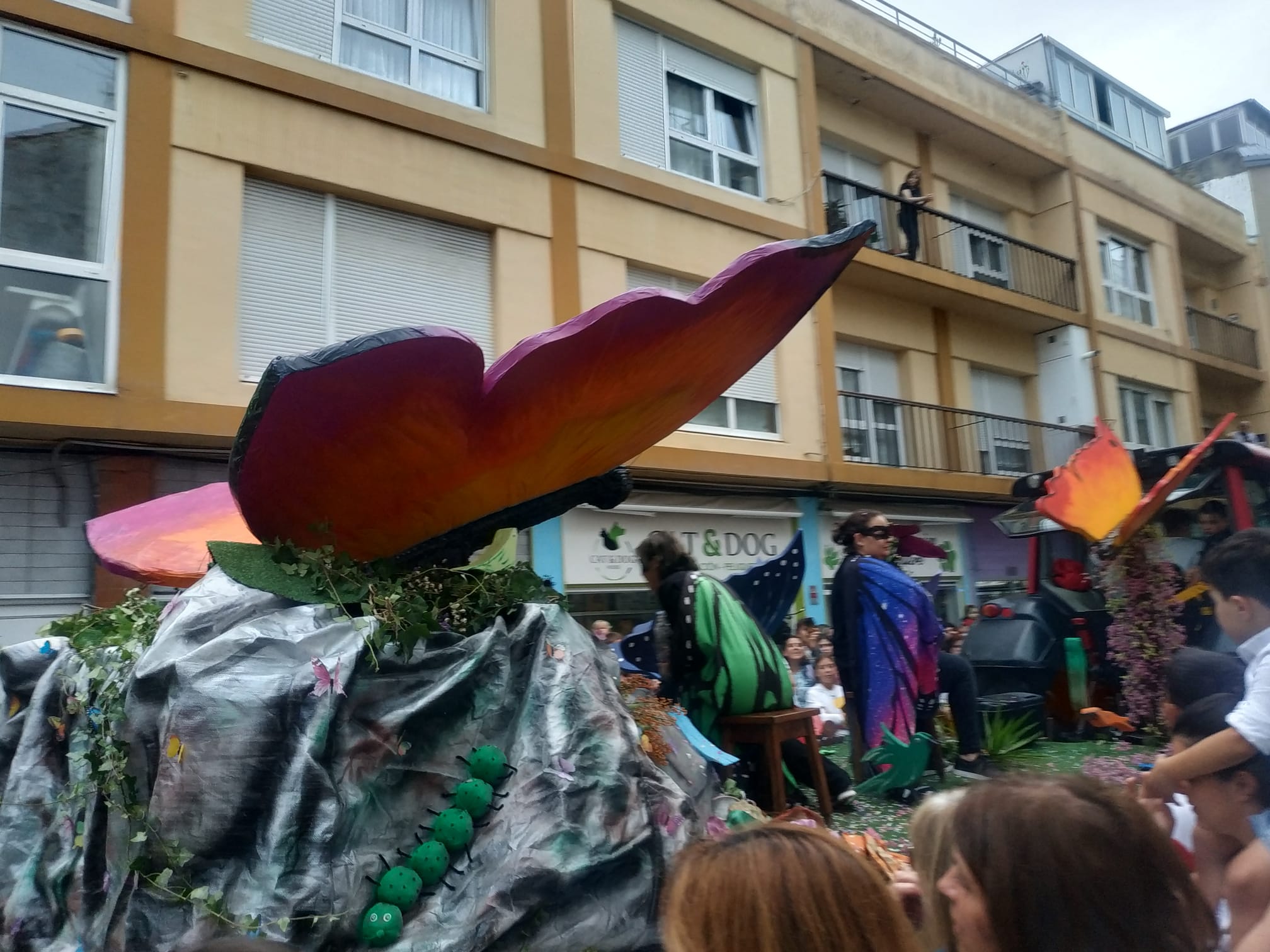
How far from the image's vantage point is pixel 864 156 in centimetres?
1391

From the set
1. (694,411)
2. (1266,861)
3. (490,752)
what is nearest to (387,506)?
(490,752)

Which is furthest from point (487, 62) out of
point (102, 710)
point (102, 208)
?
point (102, 710)

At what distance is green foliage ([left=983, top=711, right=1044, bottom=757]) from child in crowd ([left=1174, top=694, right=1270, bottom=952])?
2.85m

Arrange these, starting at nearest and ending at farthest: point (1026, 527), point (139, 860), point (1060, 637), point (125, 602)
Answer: point (139, 860)
point (125, 602)
point (1060, 637)
point (1026, 527)

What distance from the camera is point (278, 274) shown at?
7867mm

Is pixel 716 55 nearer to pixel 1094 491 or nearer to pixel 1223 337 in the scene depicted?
pixel 1094 491

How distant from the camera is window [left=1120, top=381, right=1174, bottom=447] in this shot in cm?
1669

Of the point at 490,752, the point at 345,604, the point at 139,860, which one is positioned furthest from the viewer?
the point at 345,604

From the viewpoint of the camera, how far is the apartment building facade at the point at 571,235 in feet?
22.6

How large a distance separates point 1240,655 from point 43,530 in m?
7.23

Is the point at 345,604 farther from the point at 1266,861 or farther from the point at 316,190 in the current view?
the point at 316,190

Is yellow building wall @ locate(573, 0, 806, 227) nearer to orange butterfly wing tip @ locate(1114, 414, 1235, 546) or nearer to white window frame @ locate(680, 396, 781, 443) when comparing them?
white window frame @ locate(680, 396, 781, 443)

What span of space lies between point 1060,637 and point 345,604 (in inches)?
216

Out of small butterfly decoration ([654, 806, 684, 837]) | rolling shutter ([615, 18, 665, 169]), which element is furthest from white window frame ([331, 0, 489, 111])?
small butterfly decoration ([654, 806, 684, 837])
